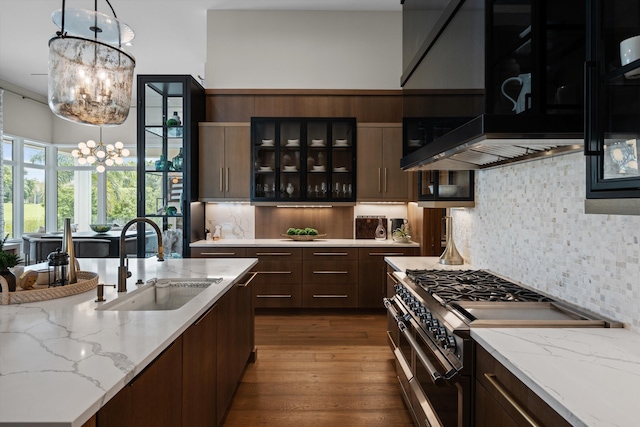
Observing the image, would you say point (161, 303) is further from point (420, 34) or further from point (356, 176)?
point (356, 176)

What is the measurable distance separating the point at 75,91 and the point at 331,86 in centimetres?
372

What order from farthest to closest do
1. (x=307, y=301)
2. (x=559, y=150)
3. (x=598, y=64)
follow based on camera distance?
(x=307, y=301) → (x=559, y=150) → (x=598, y=64)

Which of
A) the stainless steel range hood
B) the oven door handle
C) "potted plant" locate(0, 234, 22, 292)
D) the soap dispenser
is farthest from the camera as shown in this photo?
the soap dispenser

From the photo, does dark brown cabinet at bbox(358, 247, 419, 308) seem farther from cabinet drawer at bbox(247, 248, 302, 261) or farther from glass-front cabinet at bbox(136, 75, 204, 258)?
glass-front cabinet at bbox(136, 75, 204, 258)

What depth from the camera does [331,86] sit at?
5316 mm

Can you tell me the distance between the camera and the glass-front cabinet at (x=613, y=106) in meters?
1.07

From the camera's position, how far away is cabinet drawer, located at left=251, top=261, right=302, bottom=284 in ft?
15.8

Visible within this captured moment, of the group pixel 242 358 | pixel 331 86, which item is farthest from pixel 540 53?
pixel 331 86

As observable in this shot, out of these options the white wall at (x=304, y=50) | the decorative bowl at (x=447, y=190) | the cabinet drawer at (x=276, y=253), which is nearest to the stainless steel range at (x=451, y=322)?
the decorative bowl at (x=447, y=190)

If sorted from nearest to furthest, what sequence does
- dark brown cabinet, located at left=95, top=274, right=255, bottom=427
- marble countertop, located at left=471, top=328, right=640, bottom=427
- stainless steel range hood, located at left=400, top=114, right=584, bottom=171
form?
marble countertop, located at left=471, top=328, right=640, bottom=427 < dark brown cabinet, located at left=95, top=274, right=255, bottom=427 < stainless steel range hood, located at left=400, top=114, right=584, bottom=171

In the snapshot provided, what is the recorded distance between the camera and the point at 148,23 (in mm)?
5273

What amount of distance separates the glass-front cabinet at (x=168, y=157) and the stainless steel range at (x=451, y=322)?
10.1 feet

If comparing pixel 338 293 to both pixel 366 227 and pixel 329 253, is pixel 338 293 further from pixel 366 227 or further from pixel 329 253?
pixel 366 227

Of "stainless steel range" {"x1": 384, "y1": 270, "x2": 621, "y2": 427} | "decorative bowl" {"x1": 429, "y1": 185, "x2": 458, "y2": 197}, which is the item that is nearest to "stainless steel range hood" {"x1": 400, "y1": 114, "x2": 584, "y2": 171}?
"stainless steel range" {"x1": 384, "y1": 270, "x2": 621, "y2": 427}
